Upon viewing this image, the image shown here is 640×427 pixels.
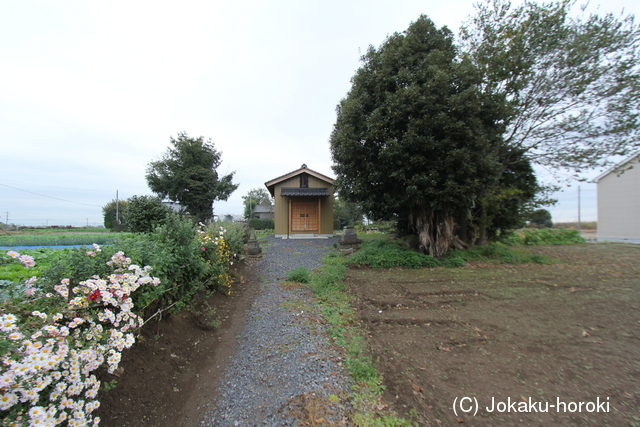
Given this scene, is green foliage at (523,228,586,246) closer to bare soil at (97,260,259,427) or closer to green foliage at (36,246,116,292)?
bare soil at (97,260,259,427)

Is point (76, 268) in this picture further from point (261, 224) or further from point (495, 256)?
point (261, 224)

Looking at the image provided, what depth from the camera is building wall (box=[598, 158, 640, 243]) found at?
13.9 metres

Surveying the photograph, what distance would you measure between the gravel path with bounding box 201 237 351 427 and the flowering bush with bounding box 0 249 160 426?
35.6 inches

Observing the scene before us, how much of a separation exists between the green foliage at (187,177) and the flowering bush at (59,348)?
1590 cm

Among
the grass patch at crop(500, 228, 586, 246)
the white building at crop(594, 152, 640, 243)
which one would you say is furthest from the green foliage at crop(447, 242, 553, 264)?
the white building at crop(594, 152, 640, 243)

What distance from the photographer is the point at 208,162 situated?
18.2 metres

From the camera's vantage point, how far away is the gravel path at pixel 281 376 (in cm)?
202

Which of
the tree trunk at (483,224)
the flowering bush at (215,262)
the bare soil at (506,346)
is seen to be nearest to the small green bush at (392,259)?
the bare soil at (506,346)

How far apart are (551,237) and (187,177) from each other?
70.5 ft

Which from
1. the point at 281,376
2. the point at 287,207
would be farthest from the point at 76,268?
the point at 287,207

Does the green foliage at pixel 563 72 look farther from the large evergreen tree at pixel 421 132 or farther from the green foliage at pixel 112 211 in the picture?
the green foliage at pixel 112 211

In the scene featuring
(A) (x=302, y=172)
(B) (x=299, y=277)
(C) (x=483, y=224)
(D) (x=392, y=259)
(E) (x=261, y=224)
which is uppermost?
(A) (x=302, y=172)

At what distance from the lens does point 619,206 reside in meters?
14.7

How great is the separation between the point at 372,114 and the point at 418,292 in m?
4.53
